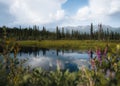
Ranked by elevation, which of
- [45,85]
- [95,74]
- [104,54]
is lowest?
[45,85]

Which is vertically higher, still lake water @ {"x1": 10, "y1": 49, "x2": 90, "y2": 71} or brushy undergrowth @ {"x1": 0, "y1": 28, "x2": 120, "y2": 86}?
brushy undergrowth @ {"x1": 0, "y1": 28, "x2": 120, "y2": 86}

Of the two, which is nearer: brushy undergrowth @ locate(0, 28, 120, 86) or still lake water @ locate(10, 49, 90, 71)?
brushy undergrowth @ locate(0, 28, 120, 86)

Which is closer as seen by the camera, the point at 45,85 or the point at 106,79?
the point at 106,79

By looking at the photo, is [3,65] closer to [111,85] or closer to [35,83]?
[35,83]

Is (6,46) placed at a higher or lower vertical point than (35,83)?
higher

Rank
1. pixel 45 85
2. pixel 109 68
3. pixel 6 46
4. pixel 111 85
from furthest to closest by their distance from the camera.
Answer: pixel 6 46 → pixel 45 85 → pixel 109 68 → pixel 111 85

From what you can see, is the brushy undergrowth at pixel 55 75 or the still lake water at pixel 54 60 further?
the still lake water at pixel 54 60

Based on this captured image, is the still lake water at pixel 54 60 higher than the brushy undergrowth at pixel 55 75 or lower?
lower

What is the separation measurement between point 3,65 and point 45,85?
55.3 inches

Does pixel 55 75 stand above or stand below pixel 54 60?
above

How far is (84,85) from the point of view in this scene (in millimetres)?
4027

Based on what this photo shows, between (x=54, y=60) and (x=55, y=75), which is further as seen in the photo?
(x=54, y=60)

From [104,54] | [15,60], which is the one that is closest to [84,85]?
[104,54]

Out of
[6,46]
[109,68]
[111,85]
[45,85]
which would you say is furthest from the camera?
[6,46]
